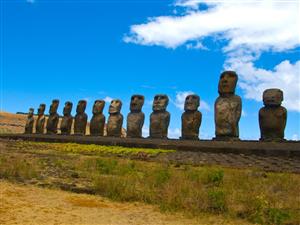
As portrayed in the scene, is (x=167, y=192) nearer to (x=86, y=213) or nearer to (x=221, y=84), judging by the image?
(x=86, y=213)

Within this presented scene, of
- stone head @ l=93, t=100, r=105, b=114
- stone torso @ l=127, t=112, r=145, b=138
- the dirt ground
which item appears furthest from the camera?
stone head @ l=93, t=100, r=105, b=114

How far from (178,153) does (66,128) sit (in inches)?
555

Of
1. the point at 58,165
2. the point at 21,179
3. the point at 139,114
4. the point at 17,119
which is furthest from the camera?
the point at 17,119

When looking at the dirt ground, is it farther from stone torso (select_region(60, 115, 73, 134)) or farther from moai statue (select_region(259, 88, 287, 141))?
stone torso (select_region(60, 115, 73, 134))

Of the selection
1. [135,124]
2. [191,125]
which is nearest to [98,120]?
[135,124]

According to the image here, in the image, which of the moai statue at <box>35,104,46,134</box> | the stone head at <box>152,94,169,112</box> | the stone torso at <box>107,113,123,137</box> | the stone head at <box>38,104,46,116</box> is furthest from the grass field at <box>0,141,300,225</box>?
the stone head at <box>38,104,46,116</box>

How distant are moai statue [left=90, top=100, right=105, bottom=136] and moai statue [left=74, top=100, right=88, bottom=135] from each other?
51.1 inches

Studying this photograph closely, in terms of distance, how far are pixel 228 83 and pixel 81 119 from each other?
10.8 meters

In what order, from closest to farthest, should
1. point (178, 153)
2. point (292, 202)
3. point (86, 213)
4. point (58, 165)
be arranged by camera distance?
point (86, 213), point (292, 202), point (58, 165), point (178, 153)

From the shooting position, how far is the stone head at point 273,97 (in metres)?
16.6

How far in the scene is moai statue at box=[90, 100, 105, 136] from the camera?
2495 cm

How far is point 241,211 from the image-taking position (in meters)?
6.38

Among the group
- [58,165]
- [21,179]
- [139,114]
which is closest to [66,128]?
[139,114]

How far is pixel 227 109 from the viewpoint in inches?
710
